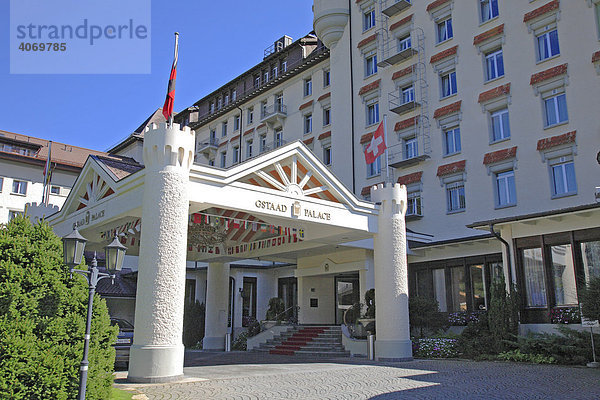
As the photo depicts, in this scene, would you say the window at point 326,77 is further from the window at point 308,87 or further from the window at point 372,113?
the window at point 372,113

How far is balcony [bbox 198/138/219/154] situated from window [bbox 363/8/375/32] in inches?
647

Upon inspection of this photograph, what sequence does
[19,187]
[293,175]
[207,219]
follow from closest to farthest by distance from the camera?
[293,175] → [207,219] → [19,187]

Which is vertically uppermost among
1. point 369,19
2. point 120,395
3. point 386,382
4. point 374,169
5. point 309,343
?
point 369,19

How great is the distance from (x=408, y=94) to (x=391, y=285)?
14.0 meters

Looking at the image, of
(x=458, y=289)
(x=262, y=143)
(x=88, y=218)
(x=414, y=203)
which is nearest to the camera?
(x=88, y=218)

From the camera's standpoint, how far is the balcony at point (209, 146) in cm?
4220

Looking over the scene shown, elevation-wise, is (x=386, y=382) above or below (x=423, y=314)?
below

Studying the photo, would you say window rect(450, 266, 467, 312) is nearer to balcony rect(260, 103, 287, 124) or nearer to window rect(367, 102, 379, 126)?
window rect(367, 102, 379, 126)

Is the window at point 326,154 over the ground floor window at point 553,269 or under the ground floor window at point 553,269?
over

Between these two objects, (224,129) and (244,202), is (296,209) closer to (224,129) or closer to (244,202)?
(244,202)

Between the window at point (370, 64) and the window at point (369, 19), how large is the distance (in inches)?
72.3

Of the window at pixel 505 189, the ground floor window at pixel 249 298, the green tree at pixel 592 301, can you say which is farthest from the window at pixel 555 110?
the ground floor window at pixel 249 298

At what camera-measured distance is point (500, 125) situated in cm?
2373

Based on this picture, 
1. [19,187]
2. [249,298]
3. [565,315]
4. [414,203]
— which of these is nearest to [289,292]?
[249,298]
